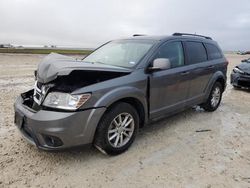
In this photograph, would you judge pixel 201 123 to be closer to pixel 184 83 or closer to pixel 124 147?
pixel 184 83

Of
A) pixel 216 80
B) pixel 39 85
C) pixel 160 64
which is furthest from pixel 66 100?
pixel 216 80

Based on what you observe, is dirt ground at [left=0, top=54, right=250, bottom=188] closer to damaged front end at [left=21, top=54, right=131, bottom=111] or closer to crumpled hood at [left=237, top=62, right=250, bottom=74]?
damaged front end at [left=21, top=54, right=131, bottom=111]

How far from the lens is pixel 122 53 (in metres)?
4.49

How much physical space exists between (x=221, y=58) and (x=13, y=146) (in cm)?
494

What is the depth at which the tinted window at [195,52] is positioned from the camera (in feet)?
16.6

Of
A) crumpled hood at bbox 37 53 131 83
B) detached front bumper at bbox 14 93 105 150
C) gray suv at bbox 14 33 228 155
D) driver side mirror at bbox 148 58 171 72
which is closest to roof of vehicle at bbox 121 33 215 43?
gray suv at bbox 14 33 228 155

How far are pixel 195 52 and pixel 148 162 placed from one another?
2.73 meters

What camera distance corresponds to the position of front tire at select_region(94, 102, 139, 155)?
3413mm

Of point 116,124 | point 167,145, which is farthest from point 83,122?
point 167,145

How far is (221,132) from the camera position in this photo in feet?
15.6

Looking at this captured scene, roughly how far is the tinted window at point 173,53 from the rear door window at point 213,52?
1268 millimetres

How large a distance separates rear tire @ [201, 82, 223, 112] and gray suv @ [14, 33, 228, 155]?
2.57 feet

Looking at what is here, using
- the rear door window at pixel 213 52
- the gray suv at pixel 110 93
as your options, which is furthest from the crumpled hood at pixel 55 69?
the rear door window at pixel 213 52

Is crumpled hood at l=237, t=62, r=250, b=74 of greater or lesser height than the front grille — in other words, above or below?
above
